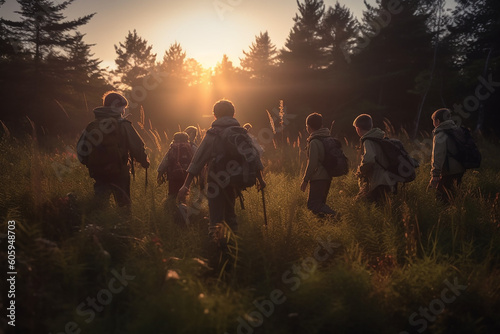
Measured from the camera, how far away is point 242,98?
2548 centimetres

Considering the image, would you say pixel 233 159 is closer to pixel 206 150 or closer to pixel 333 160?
pixel 206 150

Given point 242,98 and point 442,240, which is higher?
point 242,98

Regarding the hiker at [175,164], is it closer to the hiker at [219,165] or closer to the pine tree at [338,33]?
the hiker at [219,165]

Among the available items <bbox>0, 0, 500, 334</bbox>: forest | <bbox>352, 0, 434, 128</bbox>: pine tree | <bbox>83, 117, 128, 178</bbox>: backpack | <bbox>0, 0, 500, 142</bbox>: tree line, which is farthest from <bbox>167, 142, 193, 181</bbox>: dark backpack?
<bbox>352, 0, 434, 128</bbox>: pine tree

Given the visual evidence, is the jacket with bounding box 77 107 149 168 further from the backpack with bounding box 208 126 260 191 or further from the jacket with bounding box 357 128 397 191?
the jacket with bounding box 357 128 397 191

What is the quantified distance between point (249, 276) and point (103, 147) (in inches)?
108

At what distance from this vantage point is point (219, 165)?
3.53 metres

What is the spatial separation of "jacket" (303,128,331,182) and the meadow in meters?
0.73

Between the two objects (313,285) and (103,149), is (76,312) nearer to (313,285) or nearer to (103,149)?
(313,285)

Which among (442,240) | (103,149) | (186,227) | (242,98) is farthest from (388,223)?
(242,98)

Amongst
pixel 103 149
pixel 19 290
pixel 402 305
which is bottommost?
pixel 402 305

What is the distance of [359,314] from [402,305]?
0.54 m

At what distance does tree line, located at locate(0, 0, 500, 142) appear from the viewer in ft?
65.1

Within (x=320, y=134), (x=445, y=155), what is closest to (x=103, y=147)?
(x=320, y=134)
